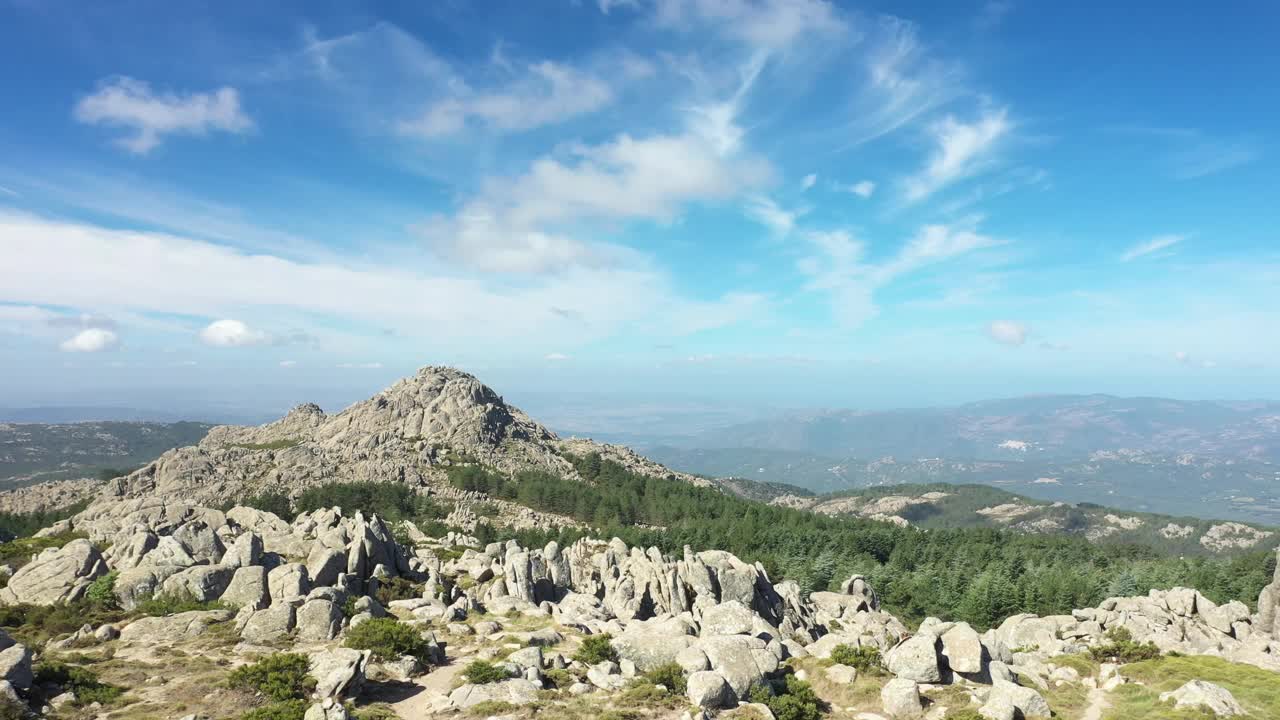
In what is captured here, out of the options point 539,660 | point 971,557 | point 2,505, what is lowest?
point 971,557

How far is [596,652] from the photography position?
37.2 m

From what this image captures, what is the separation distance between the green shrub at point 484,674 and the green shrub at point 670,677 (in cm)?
836

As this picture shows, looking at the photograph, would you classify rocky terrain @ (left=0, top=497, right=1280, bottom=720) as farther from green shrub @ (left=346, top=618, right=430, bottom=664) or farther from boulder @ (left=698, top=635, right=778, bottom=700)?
green shrub @ (left=346, top=618, right=430, bottom=664)

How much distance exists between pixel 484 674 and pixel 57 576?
126ft

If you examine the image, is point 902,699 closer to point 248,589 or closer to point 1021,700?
point 1021,700

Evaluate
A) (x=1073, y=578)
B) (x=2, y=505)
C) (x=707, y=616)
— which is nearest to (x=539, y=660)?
(x=707, y=616)

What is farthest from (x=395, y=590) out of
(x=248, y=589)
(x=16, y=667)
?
(x=16, y=667)

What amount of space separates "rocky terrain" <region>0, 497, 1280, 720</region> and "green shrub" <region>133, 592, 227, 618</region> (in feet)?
0.94

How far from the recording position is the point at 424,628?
143 feet

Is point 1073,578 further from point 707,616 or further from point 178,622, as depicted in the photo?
point 178,622

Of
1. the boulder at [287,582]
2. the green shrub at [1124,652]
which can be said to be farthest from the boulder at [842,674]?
the boulder at [287,582]

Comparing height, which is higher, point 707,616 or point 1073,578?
point 707,616

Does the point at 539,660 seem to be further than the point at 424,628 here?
No

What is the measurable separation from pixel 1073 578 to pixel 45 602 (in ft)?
411
